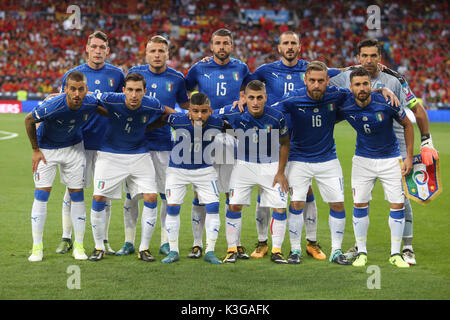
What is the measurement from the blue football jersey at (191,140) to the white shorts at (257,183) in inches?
15.3

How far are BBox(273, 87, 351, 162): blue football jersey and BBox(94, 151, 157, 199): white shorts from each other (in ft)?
5.21

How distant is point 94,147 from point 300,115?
2458mm

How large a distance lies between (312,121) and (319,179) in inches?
25.3

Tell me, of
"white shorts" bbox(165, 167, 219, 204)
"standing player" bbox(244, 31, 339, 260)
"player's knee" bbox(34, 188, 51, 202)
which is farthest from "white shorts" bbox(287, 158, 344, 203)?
"player's knee" bbox(34, 188, 51, 202)

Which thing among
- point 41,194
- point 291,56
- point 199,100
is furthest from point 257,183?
point 41,194

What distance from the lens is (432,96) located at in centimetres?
2986

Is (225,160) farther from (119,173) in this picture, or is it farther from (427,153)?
(427,153)

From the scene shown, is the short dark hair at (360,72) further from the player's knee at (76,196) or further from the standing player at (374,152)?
the player's knee at (76,196)

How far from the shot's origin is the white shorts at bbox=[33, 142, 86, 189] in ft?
21.5

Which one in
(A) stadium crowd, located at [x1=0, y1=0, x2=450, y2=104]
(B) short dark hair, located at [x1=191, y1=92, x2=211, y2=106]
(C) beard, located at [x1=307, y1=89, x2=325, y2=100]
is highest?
(A) stadium crowd, located at [x1=0, y1=0, x2=450, y2=104]

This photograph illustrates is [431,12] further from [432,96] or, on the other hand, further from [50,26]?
[50,26]

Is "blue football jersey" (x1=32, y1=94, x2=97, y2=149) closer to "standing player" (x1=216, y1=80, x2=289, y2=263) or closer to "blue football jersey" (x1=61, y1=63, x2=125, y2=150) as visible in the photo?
"blue football jersey" (x1=61, y1=63, x2=125, y2=150)
